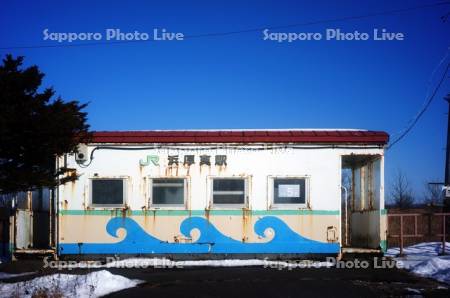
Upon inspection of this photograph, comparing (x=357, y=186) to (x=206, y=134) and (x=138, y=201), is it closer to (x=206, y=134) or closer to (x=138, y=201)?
(x=206, y=134)

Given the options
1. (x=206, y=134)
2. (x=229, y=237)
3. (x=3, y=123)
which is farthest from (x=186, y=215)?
(x=3, y=123)

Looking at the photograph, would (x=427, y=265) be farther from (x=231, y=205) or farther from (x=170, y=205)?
(x=170, y=205)

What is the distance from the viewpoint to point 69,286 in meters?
8.81

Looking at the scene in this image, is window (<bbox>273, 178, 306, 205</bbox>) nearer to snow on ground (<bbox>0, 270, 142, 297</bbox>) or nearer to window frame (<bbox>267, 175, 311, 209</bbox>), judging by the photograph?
window frame (<bbox>267, 175, 311, 209</bbox>)

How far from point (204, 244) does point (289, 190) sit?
7.56 feet

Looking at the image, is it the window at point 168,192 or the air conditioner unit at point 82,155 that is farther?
the air conditioner unit at point 82,155

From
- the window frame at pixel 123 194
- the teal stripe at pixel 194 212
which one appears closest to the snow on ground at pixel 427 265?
the teal stripe at pixel 194 212

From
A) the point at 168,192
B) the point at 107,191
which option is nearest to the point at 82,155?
the point at 107,191

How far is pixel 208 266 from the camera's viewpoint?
1134 cm

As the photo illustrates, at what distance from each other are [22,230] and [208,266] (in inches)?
183

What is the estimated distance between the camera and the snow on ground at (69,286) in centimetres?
836

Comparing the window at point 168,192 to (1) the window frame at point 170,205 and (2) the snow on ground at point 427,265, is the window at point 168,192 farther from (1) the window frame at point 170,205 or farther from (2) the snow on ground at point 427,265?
(2) the snow on ground at point 427,265

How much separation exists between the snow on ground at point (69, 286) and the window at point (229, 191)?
3.05 metres

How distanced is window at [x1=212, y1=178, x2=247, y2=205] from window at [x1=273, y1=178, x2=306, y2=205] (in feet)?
2.42
